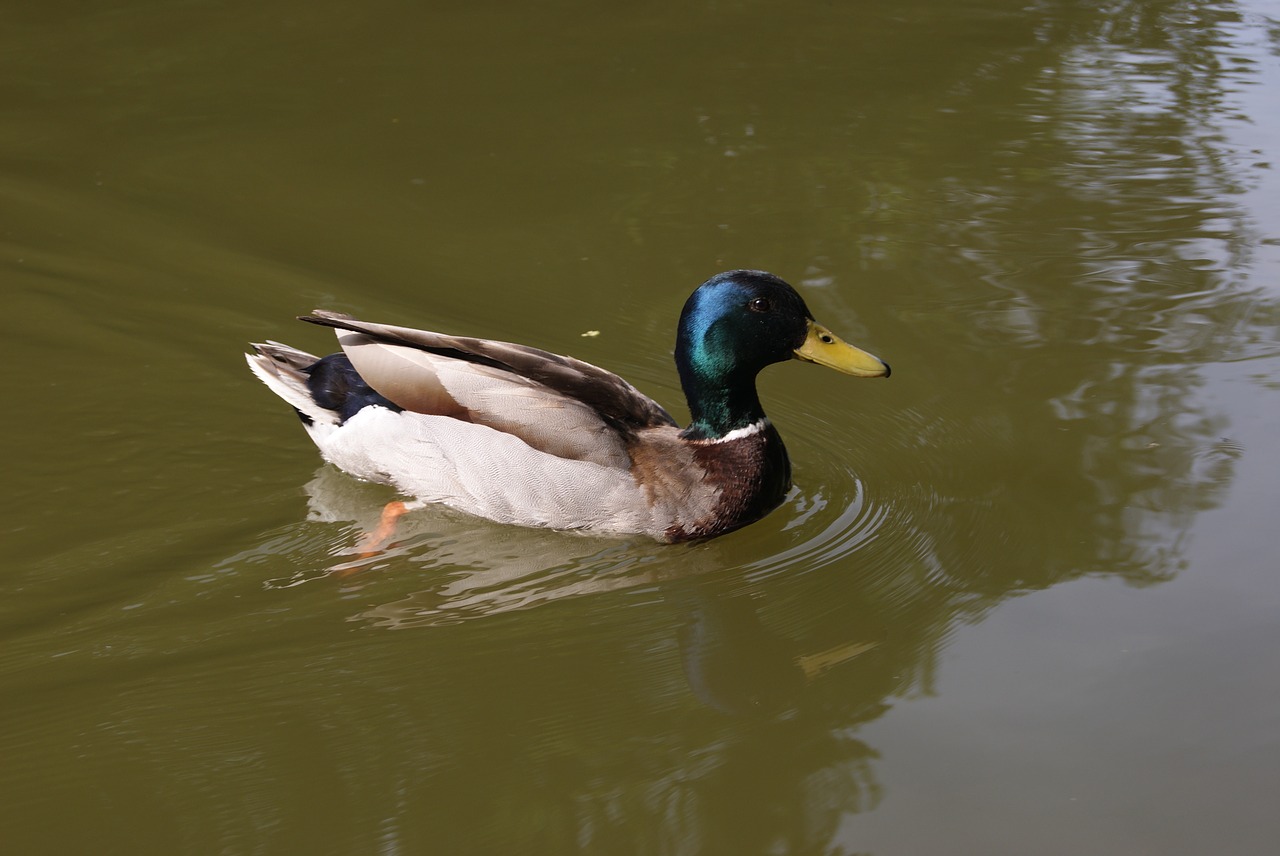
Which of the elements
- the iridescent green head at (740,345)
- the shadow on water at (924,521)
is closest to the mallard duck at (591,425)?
the iridescent green head at (740,345)

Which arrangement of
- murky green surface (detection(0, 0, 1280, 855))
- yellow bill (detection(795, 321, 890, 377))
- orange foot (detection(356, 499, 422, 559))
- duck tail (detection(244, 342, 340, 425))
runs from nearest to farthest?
1. murky green surface (detection(0, 0, 1280, 855))
2. orange foot (detection(356, 499, 422, 559))
3. yellow bill (detection(795, 321, 890, 377))
4. duck tail (detection(244, 342, 340, 425))

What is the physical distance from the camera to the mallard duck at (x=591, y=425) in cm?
530

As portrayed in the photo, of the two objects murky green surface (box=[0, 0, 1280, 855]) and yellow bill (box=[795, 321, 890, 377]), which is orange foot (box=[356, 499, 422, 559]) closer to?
murky green surface (box=[0, 0, 1280, 855])

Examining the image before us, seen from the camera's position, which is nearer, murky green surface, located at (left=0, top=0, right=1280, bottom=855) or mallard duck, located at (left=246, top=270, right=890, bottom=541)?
murky green surface, located at (left=0, top=0, right=1280, bottom=855)

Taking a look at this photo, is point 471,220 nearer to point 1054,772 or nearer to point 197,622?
point 197,622

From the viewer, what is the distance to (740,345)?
539 cm

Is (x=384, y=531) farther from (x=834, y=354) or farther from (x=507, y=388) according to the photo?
(x=834, y=354)

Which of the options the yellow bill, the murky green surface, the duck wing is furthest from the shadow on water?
the yellow bill

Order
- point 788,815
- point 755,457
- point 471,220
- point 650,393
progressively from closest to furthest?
point 788,815
point 755,457
point 650,393
point 471,220

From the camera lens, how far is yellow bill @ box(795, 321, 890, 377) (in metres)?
5.40

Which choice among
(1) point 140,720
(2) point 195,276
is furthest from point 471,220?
(1) point 140,720

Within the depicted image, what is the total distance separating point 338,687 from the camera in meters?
4.34

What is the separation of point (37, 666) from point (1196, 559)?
393 cm

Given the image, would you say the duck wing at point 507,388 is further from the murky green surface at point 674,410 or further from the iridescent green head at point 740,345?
the murky green surface at point 674,410
